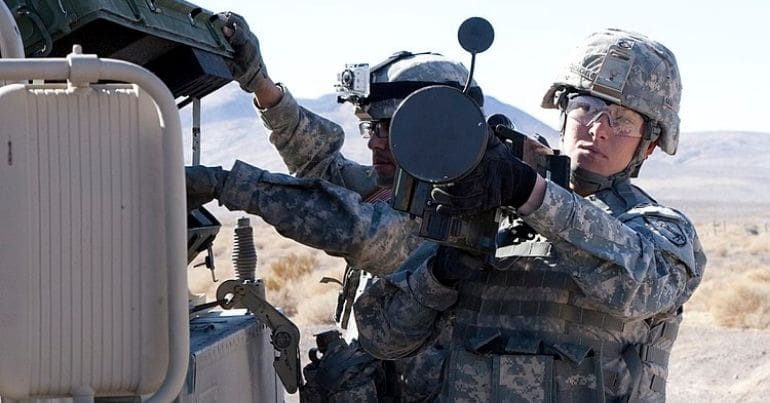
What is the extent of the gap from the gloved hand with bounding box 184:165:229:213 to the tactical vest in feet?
2.98

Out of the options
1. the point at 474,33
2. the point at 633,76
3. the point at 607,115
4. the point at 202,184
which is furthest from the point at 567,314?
the point at 202,184

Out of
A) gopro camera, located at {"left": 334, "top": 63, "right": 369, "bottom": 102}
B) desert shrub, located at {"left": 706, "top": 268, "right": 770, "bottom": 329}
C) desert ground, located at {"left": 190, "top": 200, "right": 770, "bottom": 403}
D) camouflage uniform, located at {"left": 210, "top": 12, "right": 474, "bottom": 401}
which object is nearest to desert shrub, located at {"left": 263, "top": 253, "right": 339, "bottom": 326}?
desert ground, located at {"left": 190, "top": 200, "right": 770, "bottom": 403}

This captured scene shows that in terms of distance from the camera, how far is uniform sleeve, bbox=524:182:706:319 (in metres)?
2.99

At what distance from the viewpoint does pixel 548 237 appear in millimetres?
3033

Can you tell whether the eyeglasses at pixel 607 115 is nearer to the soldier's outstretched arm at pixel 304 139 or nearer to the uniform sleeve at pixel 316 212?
the uniform sleeve at pixel 316 212

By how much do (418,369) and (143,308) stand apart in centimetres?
260

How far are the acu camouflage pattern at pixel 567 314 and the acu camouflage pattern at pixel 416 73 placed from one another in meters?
1.12

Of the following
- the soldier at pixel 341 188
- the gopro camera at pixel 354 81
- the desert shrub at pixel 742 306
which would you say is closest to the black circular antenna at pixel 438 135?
the soldier at pixel 341 188

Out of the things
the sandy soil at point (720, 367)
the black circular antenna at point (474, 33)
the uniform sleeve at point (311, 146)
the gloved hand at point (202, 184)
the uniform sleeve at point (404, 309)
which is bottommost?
the sandy soil at point (720, 367)

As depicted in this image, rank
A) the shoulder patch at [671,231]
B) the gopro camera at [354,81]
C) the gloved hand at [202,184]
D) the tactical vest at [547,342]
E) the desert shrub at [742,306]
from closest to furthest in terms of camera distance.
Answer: the shoulder patch at [671,231] → the tactical vest at [547,342] → the gloved hand at [202,184] → the gopro camera at [354,81] → the desert shrub at [742,306]

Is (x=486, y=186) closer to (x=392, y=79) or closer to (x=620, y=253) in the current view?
(x=620, y=253)

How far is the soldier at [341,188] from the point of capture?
13.4ft

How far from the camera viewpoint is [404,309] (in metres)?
3.65

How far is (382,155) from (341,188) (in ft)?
1.40
